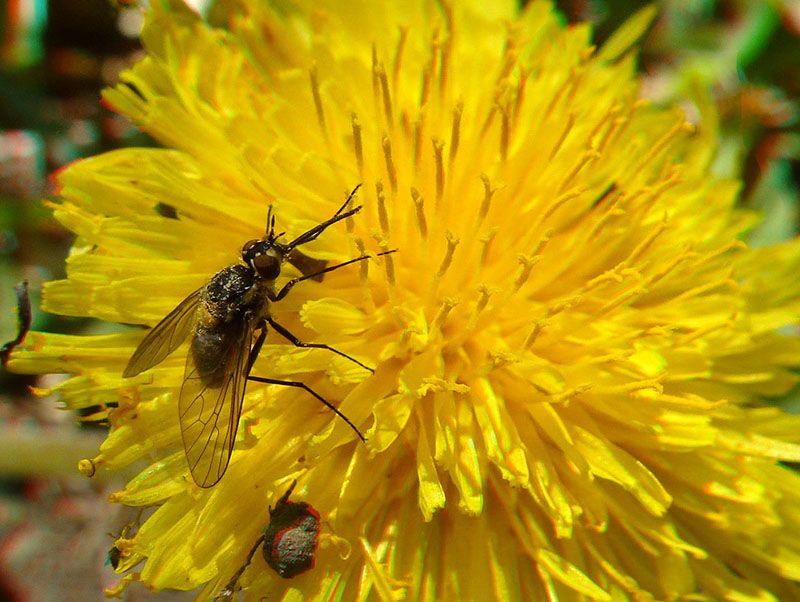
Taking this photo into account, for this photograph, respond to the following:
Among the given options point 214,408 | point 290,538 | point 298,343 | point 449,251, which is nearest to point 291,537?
point 290,538

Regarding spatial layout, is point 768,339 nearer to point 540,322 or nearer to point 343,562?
point 540,322

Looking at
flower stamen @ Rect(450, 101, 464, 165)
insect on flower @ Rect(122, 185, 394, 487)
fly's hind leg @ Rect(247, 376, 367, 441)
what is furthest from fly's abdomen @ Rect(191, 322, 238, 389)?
A: flower stamen @ Rect(450, 101, 464, 165)

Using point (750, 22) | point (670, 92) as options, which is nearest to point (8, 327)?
point (670, 92)

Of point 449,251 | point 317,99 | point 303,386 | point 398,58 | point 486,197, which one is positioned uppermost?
point 398,58

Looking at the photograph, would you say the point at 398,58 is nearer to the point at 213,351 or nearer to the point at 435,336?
the point at 435,336

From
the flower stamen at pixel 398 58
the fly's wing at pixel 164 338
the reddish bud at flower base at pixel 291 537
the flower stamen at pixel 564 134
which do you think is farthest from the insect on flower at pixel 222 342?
the flower stamen at pixel 564 134
